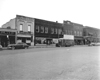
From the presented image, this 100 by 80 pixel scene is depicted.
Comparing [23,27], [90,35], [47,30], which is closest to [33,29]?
[23,27]

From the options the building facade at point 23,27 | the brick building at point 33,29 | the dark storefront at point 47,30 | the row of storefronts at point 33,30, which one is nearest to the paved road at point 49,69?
the row of storefronts at point 33,30

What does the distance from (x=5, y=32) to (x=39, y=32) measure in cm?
1124

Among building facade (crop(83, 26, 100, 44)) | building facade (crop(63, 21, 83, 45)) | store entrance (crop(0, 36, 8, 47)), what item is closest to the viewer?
store entrance (crop(0, 36, 8, 47))

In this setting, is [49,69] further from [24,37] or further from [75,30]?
[75,30]

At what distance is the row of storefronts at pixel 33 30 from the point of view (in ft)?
97.2

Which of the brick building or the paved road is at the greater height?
the brick building

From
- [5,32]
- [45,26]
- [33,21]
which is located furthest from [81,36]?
[5,32]

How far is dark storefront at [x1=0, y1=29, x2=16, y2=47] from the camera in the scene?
93.1 ft

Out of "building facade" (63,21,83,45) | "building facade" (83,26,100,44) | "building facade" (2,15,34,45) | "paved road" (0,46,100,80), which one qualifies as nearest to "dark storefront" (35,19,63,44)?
"building facade" (2,15,34,45)

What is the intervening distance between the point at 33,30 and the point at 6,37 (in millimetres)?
8913

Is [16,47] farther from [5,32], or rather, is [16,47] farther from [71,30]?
[71,30]

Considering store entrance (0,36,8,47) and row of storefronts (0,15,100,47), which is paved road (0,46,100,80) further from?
row of storefronts (0,15,100,47)

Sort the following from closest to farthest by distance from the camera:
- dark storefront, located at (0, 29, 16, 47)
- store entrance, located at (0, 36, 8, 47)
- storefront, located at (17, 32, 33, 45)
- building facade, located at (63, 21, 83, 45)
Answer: dark storefront, located at (0, 29, 16, 47) < store entrance, located at (0, 36, 8, 47) < storefront, located at (17, 32, 33, 45) < building facade, located at (63, 21, 83, 45)

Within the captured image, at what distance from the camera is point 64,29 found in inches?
1812
